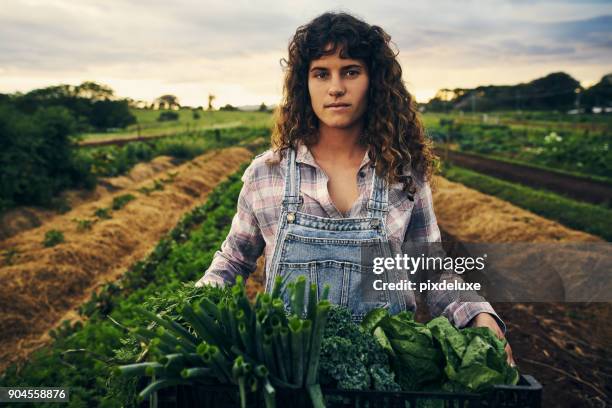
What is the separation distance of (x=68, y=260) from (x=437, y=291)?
7.18 metres

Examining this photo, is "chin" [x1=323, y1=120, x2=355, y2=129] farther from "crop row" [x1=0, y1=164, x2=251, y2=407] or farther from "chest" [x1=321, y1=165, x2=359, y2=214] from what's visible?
"crop row" [x1=0, y1=164, x2=251, y2=407]

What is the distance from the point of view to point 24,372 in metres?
4.41

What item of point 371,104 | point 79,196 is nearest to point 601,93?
point 79,196

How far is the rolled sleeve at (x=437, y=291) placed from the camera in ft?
6.15

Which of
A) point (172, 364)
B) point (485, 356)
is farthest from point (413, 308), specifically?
point (172, 364)

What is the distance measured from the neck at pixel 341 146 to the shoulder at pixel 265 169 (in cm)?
17

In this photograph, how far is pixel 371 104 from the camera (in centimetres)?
242

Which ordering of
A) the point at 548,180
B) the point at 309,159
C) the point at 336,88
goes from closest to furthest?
the point at 336,88 < the point at 309,159 < the point at 548,180

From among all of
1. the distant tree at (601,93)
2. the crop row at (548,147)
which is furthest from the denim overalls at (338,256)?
the distant tree at (601,93)

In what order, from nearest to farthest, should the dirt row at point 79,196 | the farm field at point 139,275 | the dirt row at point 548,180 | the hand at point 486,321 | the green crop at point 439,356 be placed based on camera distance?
the green crop at point 439,356
the hand at point 486,321
the farm field at point 139,275
the dirt row at point 79,196
the dirt row at point 548,180

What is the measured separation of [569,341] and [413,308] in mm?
4223

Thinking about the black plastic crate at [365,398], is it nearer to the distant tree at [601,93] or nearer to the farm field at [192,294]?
the farm field at [192,294]

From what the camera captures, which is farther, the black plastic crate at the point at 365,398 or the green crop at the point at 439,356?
the green crop at the point at 439,356

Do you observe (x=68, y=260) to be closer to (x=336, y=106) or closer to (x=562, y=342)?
(x=562, y=342)
